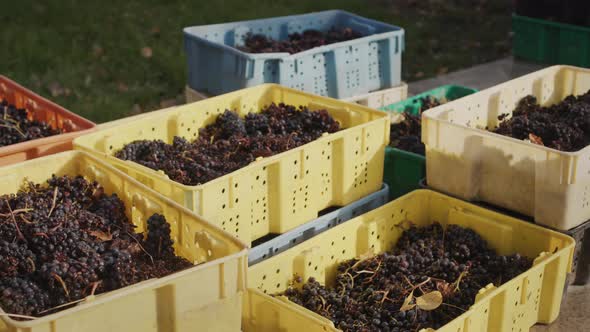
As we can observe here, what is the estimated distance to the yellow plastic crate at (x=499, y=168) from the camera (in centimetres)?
276

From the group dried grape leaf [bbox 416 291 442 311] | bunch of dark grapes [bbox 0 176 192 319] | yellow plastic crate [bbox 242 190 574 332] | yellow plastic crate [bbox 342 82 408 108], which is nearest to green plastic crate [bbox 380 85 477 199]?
yellow plastic crate [bbox 242 190 574 332]

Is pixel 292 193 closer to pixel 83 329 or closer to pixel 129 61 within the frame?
pixel 83 329

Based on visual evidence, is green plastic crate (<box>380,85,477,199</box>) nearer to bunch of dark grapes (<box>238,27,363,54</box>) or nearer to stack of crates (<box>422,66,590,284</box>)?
stack of crates (<box>422,66,590,284</box>)

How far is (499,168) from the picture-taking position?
2.96 metres

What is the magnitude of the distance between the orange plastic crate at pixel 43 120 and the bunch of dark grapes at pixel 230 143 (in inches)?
8.1

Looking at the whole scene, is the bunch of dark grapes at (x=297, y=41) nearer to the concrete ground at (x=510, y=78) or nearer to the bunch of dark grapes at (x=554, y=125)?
the concrete ground at (x=510, y=78)

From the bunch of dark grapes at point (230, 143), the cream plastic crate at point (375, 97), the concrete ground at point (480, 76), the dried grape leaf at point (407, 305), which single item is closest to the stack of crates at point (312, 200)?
the bunch of dark grapes at point (230, 143)

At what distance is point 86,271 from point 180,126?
1.29 meters

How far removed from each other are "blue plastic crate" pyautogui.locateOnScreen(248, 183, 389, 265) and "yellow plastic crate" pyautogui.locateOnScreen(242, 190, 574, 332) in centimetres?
22

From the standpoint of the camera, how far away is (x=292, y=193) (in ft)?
9.38

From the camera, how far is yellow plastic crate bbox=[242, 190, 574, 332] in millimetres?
2279

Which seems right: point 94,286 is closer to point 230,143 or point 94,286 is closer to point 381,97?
point 230,143

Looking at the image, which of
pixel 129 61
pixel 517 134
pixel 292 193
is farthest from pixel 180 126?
pixel 129 61

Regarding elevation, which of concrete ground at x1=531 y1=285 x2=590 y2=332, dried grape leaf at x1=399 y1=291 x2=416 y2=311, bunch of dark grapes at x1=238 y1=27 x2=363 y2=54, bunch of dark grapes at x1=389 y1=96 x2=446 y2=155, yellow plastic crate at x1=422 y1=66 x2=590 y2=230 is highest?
bunch of dark grapes at x1=238 y1=27 x2=363 y2=54
